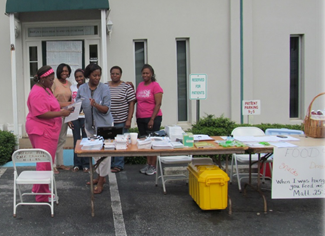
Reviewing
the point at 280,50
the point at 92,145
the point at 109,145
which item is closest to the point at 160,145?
the point at 109,145

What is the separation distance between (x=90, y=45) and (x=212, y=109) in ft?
11.2

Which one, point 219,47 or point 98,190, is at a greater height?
point 219,47

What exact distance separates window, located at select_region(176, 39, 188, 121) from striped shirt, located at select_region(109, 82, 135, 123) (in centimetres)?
273

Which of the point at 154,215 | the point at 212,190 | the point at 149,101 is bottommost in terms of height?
the point at 154,215

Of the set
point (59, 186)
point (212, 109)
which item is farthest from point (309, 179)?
point (212, 109)

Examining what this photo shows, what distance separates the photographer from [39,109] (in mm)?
4383

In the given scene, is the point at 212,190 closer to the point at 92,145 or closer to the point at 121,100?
the point at 92,145

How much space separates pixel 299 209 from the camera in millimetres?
4480

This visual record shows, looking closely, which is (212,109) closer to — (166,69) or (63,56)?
(166,69)

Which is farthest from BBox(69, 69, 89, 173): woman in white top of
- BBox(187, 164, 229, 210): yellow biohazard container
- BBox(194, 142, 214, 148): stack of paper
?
BBox(187, 164, 229, 210): yellow biohazard container

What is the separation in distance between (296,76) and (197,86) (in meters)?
3.39

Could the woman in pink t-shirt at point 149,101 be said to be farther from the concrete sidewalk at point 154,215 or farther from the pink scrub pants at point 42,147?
the pink scrub pants at point 42,147

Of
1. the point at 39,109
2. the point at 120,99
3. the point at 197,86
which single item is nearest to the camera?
the point at 39,109

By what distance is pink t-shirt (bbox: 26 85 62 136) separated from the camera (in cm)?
439
